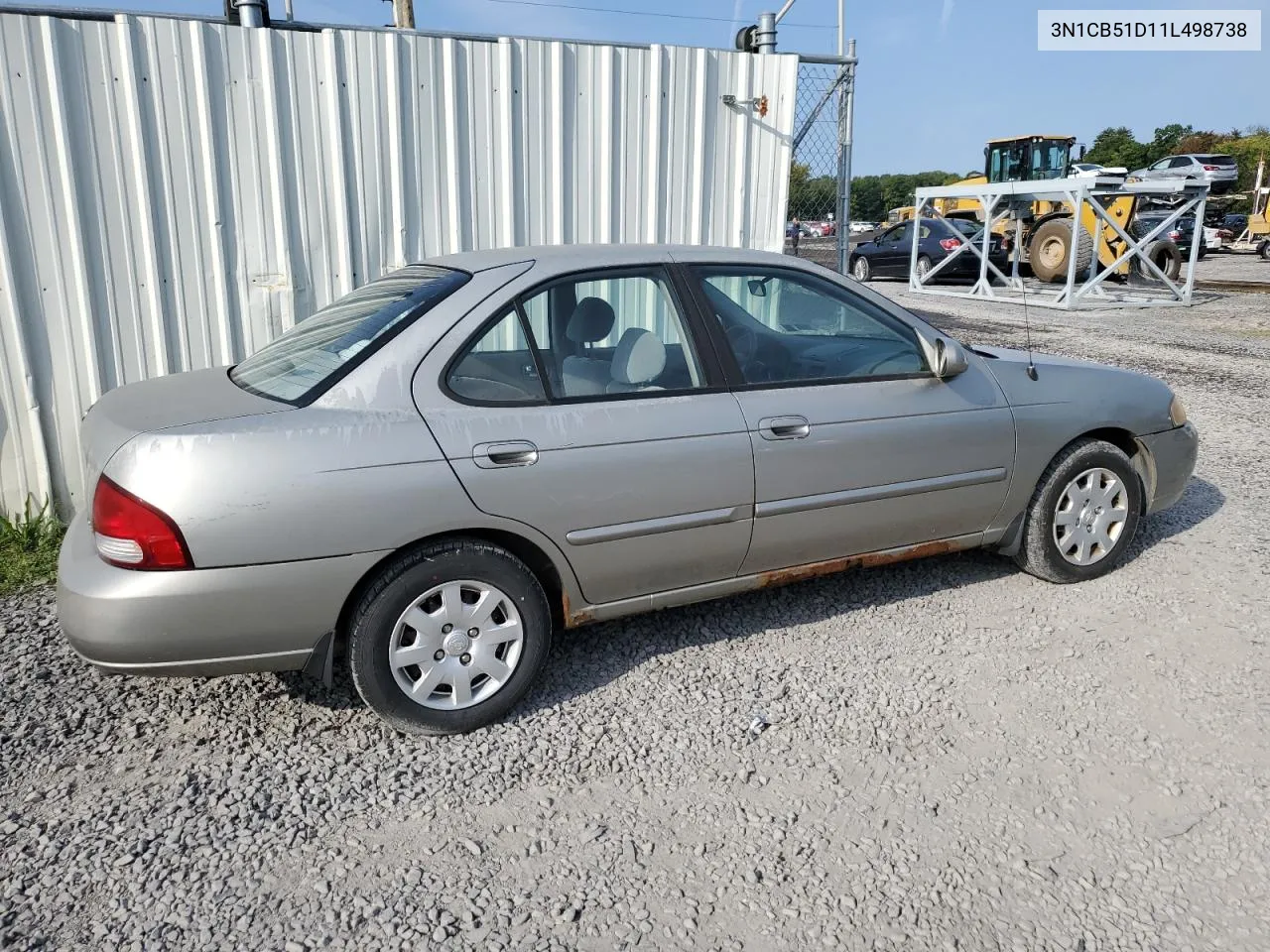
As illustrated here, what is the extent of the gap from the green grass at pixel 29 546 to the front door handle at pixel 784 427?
136 inches

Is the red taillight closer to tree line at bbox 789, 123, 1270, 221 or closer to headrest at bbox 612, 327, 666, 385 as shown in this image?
headrest at bbox 612, 327, 666, 385

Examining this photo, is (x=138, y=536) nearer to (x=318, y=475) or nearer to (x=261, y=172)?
(x=318, y=475)

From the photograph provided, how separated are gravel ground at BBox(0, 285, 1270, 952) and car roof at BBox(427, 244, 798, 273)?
150cm

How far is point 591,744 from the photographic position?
10.1 ft

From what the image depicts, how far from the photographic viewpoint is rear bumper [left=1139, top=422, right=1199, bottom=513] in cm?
437

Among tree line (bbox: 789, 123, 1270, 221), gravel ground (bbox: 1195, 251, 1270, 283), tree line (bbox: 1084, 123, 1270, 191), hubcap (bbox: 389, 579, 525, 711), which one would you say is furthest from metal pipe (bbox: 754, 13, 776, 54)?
tree line (bbox: 1084, 123, 1270, 191)

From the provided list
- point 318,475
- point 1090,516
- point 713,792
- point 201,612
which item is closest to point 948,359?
point 1090,516

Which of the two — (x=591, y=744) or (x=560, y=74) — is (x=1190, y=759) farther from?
(x=560, y=74)

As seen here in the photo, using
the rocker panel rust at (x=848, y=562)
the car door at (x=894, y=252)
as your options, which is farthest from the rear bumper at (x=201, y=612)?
the car door at (x=894, y=252)

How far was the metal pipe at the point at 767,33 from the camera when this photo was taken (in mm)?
6188

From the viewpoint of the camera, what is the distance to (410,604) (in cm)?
295

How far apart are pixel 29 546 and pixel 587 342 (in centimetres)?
330

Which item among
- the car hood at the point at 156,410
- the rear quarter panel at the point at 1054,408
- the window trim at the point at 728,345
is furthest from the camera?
the rear quarter panel at the point at 1054,408

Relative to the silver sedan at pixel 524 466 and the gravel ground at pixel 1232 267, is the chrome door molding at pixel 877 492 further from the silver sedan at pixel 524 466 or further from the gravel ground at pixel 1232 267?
the gravel ground at pixel 1232 267
